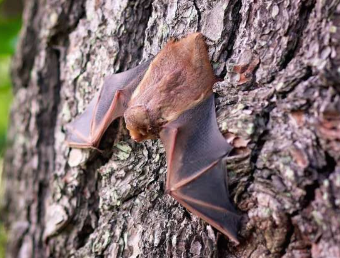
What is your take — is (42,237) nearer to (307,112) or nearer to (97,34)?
(97,34)

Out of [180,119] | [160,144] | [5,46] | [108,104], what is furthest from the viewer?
[5,46]

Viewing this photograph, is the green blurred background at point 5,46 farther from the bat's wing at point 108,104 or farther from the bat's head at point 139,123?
the bat's head at point 139,123

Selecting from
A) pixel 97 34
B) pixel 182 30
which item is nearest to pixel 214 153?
pixel 182 30

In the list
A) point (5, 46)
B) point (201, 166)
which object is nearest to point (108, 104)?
point (201, 166)

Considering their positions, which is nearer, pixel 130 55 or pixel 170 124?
pixel 170 124

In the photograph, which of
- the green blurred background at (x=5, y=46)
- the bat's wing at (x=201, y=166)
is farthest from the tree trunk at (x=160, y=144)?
the green blurred background at (x=5, y=46)

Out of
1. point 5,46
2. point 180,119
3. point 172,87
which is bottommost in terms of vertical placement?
point 5,46

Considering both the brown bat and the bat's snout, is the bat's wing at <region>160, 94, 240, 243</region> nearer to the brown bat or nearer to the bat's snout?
the brown bat

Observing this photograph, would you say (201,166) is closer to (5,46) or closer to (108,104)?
(108,104)
